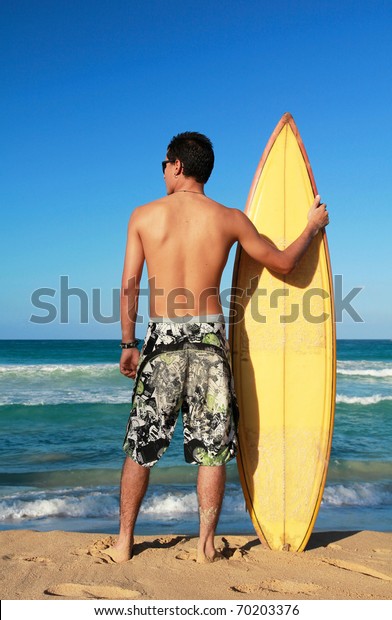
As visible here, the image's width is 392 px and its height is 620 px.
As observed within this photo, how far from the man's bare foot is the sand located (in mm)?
34

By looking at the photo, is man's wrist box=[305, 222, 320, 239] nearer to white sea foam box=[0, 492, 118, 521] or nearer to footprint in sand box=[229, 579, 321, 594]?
footprint in sand box=[229, 579, 321, 594]

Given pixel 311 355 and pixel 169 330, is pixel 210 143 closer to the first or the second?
pixel 169 330

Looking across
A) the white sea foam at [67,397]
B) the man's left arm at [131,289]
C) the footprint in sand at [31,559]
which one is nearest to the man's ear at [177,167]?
the man's left arm at [131,289]

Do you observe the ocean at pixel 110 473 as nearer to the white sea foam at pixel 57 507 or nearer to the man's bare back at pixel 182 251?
the white sea foam at pixel 57 507

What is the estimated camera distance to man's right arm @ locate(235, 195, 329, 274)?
9.64 feet

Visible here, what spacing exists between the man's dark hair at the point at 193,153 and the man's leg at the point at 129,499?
52.8 inches

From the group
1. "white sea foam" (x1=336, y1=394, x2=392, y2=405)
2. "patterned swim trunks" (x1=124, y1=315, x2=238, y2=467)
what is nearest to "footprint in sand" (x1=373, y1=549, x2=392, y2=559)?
"patterned swim trunks" (x1=124, y1=315, x2=238, y2=467)

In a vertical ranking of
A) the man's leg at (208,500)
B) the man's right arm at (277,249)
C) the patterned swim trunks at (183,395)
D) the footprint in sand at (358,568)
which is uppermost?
the man's right arm at (277,249)

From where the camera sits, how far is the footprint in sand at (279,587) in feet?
8.16

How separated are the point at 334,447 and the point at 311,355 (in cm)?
450

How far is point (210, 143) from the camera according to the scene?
2.90 meters

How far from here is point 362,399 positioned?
13.0 metres

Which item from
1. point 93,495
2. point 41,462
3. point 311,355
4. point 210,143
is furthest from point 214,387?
point 41,462

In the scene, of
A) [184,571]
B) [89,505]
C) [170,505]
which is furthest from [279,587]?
[89,505]
